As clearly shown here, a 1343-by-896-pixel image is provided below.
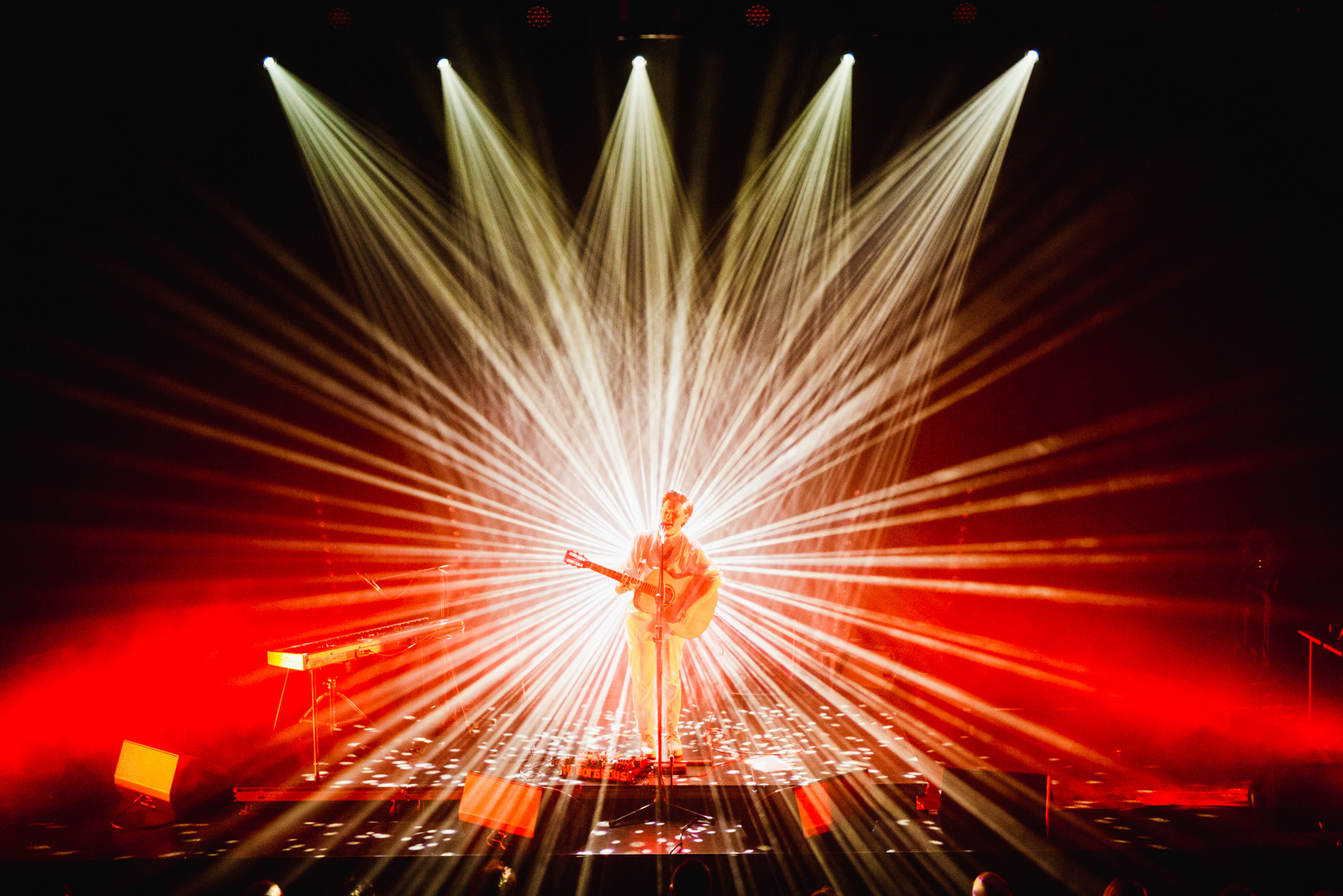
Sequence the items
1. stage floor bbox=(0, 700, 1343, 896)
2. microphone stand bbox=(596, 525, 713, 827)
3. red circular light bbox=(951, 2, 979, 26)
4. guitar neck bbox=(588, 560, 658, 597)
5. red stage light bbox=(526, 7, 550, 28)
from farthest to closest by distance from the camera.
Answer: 1. red stage light bbox=(526, 7, 550, 28)
2. red circular light bbox=(951, 2, 979, 26)
3. guitar neck bbox=(588, 560, 658, 597)
4. microphone stand bbox=(596, 525, 713, 827)
5. stage floor bbox=(0, 700, 1343, 896)

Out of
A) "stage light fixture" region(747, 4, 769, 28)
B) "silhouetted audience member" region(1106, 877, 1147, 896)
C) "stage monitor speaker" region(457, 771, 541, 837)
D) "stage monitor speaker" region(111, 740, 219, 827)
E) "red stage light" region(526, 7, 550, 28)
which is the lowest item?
"stage monitor speaker" region(111, 740, 219, 827)

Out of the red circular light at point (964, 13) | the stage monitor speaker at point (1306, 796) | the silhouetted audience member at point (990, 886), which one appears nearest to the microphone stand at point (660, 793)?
the silhouetted audience member at point (990, 886)

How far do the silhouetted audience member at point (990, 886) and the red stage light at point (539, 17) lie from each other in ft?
19.1

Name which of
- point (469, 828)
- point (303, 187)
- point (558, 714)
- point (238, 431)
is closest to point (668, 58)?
point (303, 187)

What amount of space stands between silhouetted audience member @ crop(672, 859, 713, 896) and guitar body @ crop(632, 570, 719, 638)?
2.11 meters

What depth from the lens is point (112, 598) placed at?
19.6 ft

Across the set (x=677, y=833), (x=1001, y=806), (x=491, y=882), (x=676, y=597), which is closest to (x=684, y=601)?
(x=676, y=597)

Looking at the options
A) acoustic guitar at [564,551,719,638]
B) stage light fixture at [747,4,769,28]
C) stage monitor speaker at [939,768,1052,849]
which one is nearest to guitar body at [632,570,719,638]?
acoustic guitar at [564,551,719,638]

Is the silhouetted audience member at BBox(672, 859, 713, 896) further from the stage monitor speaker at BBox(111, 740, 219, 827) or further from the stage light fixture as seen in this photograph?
the stage light fixture

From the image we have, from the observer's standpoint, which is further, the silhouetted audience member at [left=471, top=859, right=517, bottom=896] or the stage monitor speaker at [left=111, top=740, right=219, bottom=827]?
the stage monitor speaker at [left=111, top=740, right=219, bottom=827]

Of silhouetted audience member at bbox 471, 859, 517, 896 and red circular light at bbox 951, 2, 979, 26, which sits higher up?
red circular light at bbox 951, 2, 979, 26

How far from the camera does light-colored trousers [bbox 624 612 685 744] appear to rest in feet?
16.0

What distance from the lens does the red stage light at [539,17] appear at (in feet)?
18.8

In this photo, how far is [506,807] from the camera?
3531mm
